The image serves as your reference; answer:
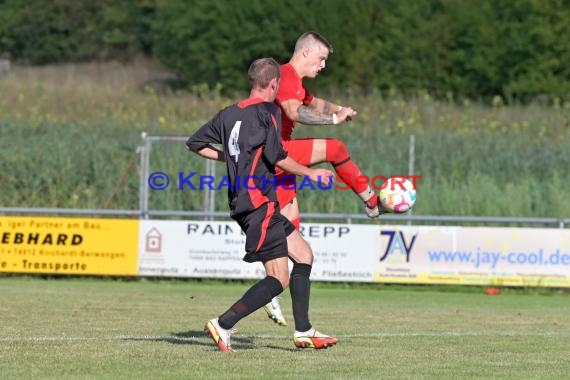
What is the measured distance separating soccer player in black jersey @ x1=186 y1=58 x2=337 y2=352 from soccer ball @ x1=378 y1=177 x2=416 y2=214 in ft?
3.84

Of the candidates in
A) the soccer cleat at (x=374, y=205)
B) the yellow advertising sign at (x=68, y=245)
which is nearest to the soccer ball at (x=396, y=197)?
the soccer cleat at (x=374, y=205)

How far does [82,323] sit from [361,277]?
8.18 meters

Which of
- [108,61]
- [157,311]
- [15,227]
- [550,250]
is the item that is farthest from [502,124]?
[108,61]

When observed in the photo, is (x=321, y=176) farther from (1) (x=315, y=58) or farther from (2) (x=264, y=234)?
(1) (x=315, y=58)

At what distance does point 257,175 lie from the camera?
9.62m

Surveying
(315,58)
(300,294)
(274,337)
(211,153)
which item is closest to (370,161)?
(274,337)

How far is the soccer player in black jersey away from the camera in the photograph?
9.54m

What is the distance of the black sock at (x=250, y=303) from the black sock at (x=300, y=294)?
13.1 inches

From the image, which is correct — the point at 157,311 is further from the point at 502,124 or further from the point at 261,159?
the point at 502,124

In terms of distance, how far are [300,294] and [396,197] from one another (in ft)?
4.01

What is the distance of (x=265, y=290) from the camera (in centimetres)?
967

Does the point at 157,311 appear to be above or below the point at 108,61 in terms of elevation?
below

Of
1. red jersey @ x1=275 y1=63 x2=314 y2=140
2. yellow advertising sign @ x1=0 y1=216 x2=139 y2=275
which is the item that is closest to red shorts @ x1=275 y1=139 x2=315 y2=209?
red jersey @ x1=275 y1=63 x2=314 y2=140

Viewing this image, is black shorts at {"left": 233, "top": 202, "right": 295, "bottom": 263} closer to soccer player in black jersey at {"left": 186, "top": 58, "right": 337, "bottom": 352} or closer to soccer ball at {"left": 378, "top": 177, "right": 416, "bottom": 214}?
soccer player in black jersey at {"left": 186, "top": 58, "right": 337, "bottom": 352}
